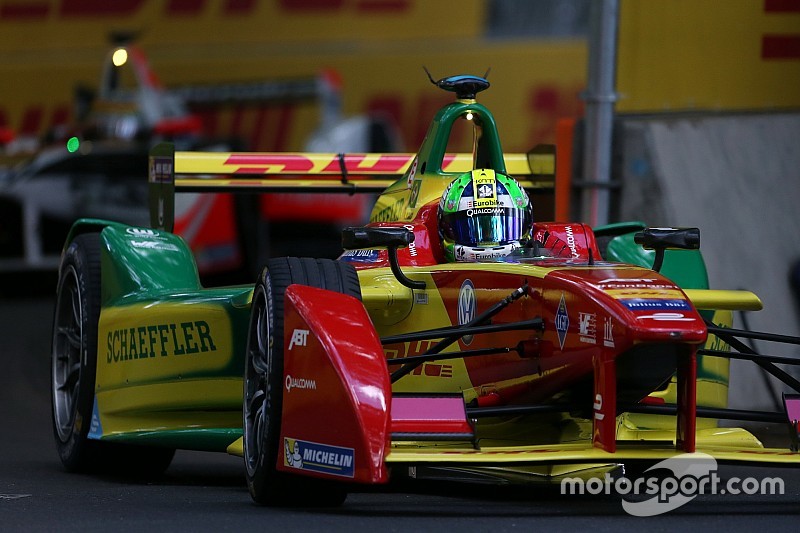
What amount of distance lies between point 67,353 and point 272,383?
2.75 meters

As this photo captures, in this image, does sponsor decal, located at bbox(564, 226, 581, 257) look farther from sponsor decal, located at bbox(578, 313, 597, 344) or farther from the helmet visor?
sponsor decal, located at bbox(578, 313, 597, 344)

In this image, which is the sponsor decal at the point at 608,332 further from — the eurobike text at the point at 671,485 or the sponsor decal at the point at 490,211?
the sponsor decal at the point at 490,211

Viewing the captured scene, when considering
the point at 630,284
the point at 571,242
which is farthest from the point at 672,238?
the point at 630,284

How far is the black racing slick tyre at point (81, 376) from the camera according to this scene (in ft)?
24.9

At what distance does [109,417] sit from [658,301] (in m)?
3.07

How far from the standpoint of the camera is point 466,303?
625 cm

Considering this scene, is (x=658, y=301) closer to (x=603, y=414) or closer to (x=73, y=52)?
(x=603, y=414)

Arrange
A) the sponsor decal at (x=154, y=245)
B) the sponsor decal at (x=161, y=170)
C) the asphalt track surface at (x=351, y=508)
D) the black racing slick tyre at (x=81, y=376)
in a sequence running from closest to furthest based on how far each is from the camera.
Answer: the asphalt track surface at (x=351, y=508) → the black racing slick tyre at (x=81, y=376) → the sponsor decal at (x=154, y=245) → the sponsor decal at (x=161, y=170)

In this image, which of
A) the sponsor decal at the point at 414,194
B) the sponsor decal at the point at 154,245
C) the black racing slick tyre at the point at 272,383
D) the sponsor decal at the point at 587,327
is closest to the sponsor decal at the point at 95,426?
the sponsor decal at the point at 154,245

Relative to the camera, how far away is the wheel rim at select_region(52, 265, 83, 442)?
7789 millimetres

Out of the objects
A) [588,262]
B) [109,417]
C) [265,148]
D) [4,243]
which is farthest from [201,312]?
[265,148]

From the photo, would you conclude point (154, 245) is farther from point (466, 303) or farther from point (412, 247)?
point (466, 303)

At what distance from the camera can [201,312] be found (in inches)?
275

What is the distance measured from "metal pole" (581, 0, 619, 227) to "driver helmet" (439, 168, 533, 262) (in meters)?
2.98
